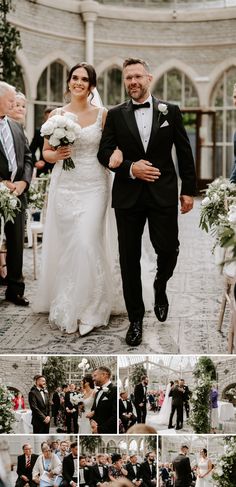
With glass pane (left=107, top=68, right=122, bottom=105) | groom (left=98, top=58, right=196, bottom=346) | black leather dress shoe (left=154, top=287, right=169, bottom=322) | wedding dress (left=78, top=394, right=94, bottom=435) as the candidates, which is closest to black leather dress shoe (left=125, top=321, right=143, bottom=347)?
groom (left=98, top=58, right=196, bottom=346)

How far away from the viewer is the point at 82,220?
4898 mm

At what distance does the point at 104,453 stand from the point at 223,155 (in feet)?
49.0

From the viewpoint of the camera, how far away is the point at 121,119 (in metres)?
4.40

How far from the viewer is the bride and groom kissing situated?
14.5ft

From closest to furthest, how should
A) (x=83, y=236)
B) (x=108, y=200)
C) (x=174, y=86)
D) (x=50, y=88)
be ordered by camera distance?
1. (x=83, y=236)
2. (x=108, y=200)
3. (x=50, y=88)
4. (x=174, y=86)

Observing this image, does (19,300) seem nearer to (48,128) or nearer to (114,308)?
(114,308)

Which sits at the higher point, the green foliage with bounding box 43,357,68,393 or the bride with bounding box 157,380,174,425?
the green foliage with bounding box 43,357,68,393

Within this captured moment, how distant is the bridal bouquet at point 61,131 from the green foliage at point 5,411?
73.5 inches

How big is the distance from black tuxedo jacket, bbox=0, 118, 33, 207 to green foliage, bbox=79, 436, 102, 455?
2751 mm

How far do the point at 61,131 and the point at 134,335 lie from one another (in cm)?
152

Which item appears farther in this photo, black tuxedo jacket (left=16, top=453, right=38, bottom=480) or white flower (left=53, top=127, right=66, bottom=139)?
white flower (left=53, top=127, right=66, bottom=139)

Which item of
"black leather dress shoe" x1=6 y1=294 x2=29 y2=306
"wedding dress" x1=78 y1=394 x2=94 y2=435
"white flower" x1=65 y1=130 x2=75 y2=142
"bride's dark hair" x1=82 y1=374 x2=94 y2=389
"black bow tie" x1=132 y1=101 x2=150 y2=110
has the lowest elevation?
"wedding dress" x1=78 y1=394 x2=94 y2=435

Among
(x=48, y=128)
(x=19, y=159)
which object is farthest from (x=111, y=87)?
(x=48, y=128)

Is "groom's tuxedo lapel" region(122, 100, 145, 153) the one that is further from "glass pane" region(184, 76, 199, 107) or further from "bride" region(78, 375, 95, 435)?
"glass pane" region(184, 76, 199, 107)
